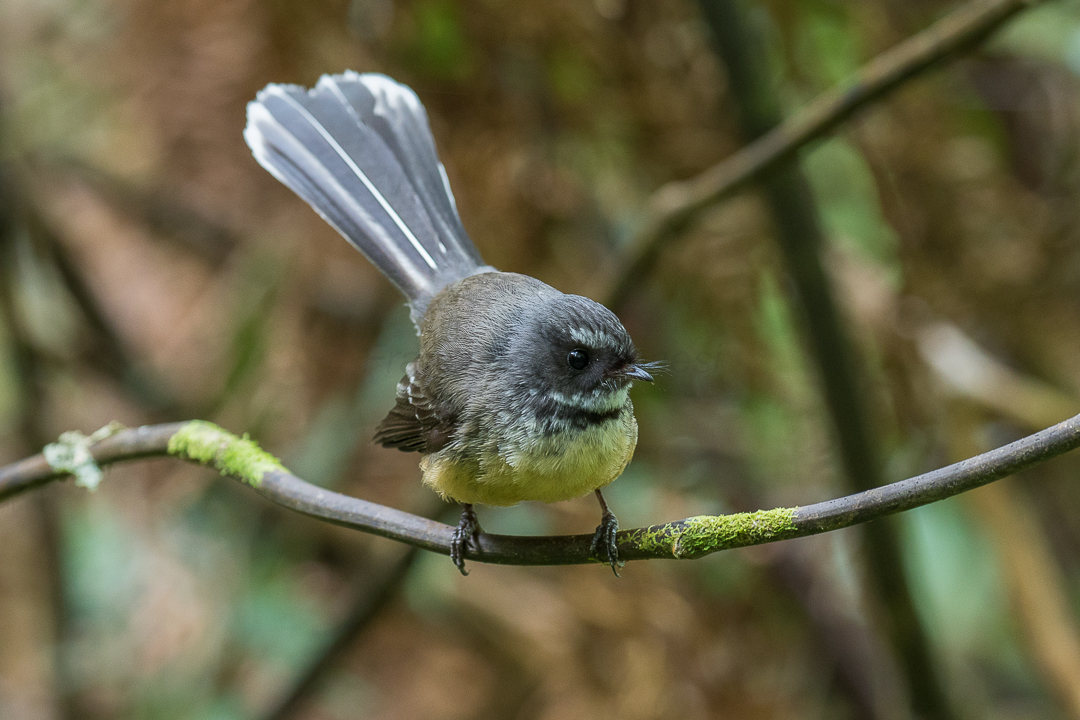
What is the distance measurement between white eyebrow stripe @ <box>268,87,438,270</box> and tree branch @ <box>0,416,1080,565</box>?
91 cm

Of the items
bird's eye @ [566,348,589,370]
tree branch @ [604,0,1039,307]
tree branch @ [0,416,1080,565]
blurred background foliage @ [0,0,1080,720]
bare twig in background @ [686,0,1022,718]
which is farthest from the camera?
blurred background foliage @ [0,0,1080,720]

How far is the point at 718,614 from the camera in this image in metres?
4.11

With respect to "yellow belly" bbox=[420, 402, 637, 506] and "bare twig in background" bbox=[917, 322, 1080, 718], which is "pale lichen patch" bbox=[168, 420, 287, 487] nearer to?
"yellow belly" bbox=[420, 402, 637, 506]

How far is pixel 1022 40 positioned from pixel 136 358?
4539 millimetres

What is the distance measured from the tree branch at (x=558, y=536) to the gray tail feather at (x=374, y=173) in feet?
2.88

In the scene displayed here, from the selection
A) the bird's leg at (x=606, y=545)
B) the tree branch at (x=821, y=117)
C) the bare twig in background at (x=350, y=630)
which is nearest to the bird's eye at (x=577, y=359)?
the bird's leg at (x=606, y=545)

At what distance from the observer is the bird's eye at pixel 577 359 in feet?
7.07

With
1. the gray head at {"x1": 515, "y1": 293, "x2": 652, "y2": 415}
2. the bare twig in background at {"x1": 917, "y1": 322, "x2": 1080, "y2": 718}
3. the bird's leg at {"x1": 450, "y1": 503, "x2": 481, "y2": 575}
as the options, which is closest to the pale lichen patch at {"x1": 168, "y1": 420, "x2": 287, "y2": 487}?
the bird's leg at {"x1": 450, "y1": 503, "x2": 481, "y2": 575}

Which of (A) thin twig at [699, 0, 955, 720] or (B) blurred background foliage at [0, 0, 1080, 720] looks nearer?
(A) thin twig at [699, 0, 955, 720]

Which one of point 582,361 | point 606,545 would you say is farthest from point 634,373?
point 606,545

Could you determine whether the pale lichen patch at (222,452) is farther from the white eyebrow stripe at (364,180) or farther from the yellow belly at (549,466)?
the white eyebrow stripe at (364,180)

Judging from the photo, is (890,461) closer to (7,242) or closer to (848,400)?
(848,400)

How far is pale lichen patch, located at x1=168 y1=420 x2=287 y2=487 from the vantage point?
206 cm

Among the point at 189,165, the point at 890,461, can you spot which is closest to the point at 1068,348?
the point at 890,461
